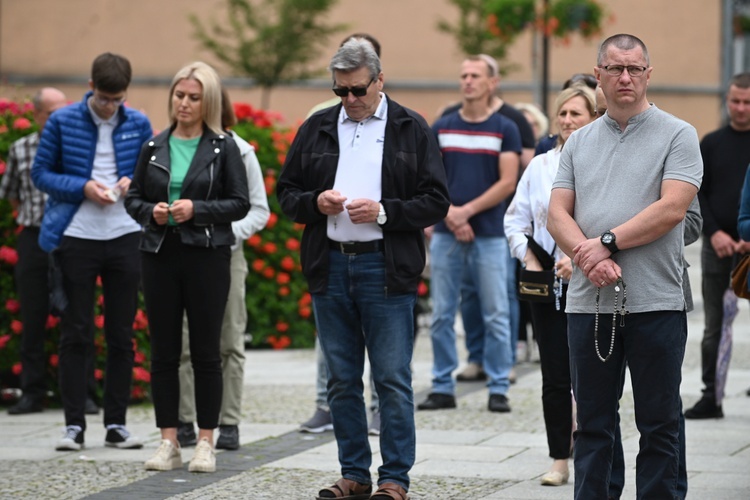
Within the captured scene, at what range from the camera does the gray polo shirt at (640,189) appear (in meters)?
4.87

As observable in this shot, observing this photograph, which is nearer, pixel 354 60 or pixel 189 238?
pixel 354 60

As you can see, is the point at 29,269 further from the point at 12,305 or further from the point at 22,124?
the point at 22,124

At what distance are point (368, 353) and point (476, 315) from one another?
419 centimetres

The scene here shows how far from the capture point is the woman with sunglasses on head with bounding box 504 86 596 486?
20.5 ft

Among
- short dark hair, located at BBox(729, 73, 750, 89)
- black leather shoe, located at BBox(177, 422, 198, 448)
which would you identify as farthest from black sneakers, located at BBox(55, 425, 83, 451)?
short dark hair, located at BBox(729, 73, 750, 89)

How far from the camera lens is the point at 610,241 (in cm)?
484

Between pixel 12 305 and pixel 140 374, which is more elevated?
pixel 12 305

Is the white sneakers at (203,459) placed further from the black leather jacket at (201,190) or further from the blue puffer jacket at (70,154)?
the blue puffer jacket at (70,154)

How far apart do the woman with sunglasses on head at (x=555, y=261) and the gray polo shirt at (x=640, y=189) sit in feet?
3.58

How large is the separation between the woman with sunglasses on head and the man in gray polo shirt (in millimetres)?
1089

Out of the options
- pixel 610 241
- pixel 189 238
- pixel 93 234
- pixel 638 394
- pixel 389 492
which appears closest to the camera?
pixel 610 241

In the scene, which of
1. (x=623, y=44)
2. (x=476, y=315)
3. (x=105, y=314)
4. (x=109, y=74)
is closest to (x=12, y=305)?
(x=105, y=314)

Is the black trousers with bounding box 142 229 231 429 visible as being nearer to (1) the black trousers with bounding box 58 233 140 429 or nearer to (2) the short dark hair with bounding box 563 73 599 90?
(1) the black trousers with bounding box 58 233 140 429

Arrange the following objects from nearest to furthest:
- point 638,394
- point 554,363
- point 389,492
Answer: point 638,394 < point 389,492 < point 554,363
